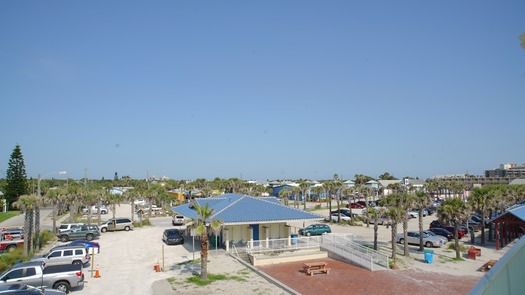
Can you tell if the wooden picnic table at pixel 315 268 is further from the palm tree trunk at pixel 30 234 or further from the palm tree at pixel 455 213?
the palm tree trunk at pixel 30 234

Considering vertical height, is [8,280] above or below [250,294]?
above

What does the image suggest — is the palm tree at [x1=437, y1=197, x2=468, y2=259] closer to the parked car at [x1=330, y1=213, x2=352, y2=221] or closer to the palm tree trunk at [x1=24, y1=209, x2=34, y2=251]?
the parked car at [x1=330, y1=213, x2=352, y2=221]

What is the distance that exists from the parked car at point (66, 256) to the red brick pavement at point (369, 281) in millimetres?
11740

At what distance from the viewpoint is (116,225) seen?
44.5 m

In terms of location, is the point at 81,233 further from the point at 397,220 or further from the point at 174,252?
the point at 397,220

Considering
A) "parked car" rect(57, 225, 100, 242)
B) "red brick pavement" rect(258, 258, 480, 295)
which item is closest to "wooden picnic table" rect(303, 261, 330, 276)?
"red brick pavement" rect(258, 258, 480, 295)

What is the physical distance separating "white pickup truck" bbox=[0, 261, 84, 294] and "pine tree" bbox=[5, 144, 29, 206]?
65.0m

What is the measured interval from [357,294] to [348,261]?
7.63 metres

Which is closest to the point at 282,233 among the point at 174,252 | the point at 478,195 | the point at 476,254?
the point at 174,252

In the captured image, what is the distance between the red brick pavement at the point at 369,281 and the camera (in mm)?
19781

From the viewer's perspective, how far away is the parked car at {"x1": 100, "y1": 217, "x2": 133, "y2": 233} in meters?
43.9

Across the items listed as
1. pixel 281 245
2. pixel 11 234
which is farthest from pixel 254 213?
pixel 11 234

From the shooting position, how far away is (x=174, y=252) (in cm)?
3050

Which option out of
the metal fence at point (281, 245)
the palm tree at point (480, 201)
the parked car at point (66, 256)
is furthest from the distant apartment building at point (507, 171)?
the parked car at point (66, 256)
